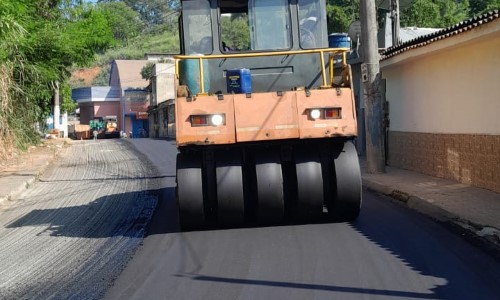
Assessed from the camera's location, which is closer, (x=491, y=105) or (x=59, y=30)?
(x=491, y=105)

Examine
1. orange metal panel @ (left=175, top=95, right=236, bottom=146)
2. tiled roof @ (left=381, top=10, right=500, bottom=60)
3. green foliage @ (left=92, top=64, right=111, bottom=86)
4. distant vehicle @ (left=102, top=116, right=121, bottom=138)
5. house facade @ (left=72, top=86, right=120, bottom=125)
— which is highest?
green foliage @ (left=92, top=64, right=111, bottom=86)

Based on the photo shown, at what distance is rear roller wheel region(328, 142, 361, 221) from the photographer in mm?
8336

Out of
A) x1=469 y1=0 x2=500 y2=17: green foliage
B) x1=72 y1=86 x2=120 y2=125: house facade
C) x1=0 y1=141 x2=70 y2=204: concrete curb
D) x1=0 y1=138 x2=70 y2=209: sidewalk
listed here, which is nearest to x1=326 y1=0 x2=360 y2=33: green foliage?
x1=469 y1=0 x2=500 y2=17: green foliage

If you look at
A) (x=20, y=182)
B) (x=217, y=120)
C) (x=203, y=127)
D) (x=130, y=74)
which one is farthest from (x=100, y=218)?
(x=130, y=74)

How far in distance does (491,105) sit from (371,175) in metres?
4.08

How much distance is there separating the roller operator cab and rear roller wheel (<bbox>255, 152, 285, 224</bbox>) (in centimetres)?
1

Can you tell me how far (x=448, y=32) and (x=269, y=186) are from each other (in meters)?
6.32

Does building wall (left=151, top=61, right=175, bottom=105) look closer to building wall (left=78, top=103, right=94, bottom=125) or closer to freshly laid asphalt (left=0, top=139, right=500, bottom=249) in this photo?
building wall (left=78, top=103, right=94, bottom=125)

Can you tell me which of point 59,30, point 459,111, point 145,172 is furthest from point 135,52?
point 459,111

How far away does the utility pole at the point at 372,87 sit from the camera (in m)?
14.5

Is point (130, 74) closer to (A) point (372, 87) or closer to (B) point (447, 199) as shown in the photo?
(A) point (372, 87)

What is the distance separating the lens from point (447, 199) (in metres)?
10.4

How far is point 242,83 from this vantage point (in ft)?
A: 28.3

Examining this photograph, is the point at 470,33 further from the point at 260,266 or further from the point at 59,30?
the point at 59,30
